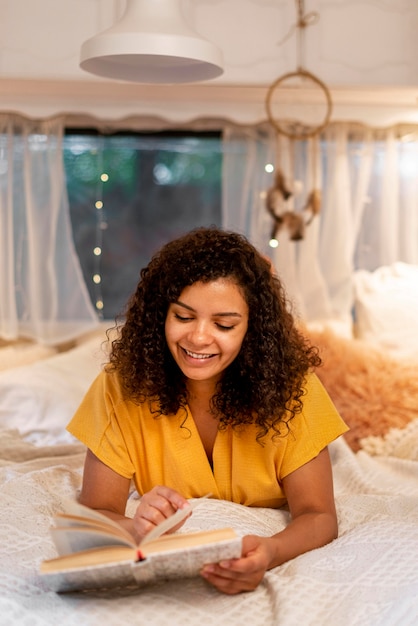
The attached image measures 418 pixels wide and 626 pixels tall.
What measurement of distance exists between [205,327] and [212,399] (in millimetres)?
213

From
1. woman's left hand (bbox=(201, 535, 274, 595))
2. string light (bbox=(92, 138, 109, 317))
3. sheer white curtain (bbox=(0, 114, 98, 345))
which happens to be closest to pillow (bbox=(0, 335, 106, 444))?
sheer white curtain (bbox=(0, 114, 98, 345))

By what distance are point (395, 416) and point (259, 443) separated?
1042 millimetres

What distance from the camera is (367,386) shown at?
2816 millimetres

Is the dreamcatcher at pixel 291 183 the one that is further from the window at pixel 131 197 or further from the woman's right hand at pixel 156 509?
the woman's right hand at pixel 156 509

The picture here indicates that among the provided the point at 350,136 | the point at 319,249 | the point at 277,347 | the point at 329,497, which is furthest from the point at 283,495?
the point at 350,136

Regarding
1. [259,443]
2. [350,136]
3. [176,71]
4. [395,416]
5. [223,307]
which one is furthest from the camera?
[350,136]

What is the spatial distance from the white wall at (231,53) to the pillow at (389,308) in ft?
2.20

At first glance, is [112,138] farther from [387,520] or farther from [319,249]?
[387,520]

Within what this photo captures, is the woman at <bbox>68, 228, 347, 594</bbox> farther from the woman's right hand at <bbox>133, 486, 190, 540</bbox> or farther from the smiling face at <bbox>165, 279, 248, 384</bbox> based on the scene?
the woman's right hand at <bbox>133, 486, 190, 540</bbox>

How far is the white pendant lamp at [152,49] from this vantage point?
1.87 meters

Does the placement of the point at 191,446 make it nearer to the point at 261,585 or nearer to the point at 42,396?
the point at 261,585

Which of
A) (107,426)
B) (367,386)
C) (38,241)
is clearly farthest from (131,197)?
(107,426)

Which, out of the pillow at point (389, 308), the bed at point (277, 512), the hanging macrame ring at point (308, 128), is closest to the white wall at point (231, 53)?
the hanging macrame ring at point (308, 128)

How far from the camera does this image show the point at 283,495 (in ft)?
6.19
